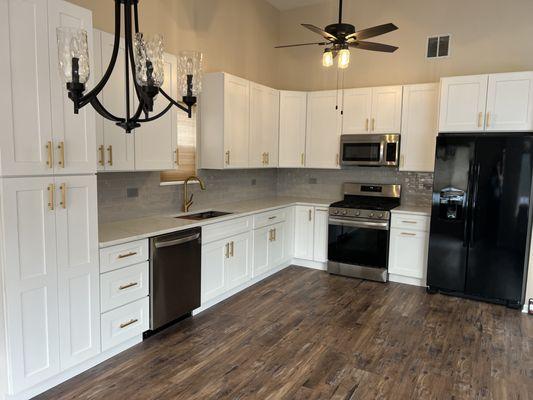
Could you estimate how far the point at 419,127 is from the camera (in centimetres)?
480

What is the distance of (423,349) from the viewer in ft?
10.5

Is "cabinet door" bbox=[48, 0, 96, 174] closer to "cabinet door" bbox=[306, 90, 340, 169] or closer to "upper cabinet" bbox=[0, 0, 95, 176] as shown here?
"upper cabinet" bbox=[0, 0, 95, 176]

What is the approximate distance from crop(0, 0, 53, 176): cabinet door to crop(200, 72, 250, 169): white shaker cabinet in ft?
7.17

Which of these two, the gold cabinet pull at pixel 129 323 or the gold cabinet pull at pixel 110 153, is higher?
the gold cabinet pull at pixel 110 153

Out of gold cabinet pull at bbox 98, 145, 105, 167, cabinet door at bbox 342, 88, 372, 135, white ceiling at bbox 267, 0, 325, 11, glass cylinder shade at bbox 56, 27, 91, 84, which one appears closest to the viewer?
glass cylinder shade at bbox 56, 27, 91, 84

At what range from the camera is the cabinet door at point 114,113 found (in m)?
3.00

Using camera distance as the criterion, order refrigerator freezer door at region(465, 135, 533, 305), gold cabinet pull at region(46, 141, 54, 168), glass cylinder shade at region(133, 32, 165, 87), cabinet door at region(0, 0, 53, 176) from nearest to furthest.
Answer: glass cylinder shade at region(133, 32, 165, 87)
cabinet door at region(0, 0, 53, 176)
gold cabinet pull at region(46, 141, 54, 168)
refrigerator freezer door at region(465, 135, 533, 305)

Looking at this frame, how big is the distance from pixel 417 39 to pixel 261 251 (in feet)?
11.2

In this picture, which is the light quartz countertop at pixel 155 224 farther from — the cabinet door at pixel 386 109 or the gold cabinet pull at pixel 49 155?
the cabinet door at pixel 386 109

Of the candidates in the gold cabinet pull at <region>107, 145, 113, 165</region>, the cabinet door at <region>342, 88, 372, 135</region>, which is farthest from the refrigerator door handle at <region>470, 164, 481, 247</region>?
the gold cabinet pull at <region>107, 145, 113, 165</region>

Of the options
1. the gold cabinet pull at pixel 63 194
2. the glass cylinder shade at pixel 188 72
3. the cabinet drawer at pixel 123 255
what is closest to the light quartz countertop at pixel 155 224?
the cabinet drawer at pixel 123 255

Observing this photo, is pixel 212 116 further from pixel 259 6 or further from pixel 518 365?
pixel 518 365

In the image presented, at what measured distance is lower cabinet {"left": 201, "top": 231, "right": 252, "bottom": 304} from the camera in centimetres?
380

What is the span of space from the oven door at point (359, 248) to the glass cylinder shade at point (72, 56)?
12.6 ft
